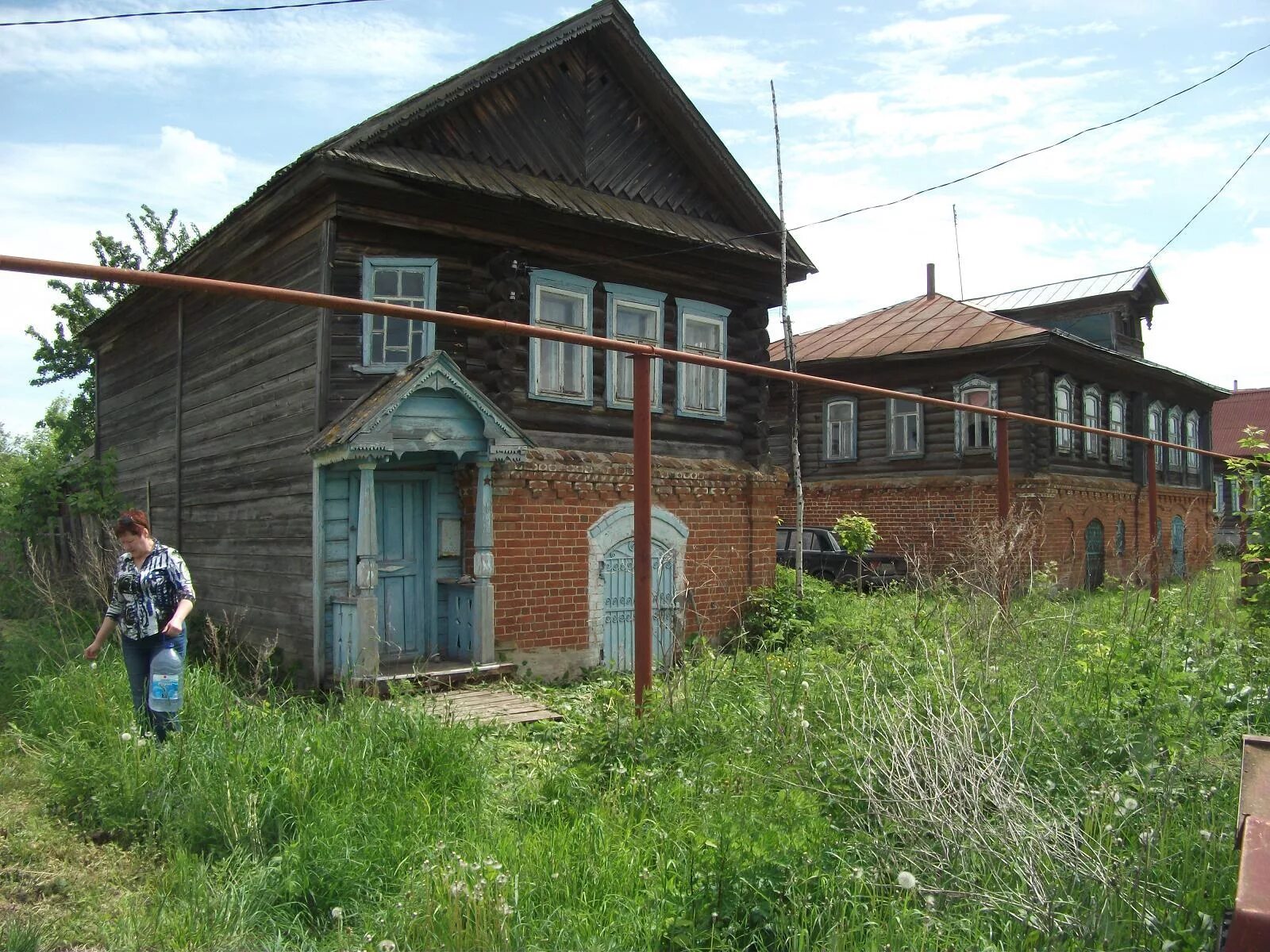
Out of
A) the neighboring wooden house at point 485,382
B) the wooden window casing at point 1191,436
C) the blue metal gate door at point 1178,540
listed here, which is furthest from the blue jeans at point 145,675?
the wooden window casing at point 1191,436

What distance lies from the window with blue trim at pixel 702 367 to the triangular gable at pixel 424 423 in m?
3.22

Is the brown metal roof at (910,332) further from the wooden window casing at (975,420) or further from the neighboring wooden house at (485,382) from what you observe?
the neighboring wooden house at (485,382)

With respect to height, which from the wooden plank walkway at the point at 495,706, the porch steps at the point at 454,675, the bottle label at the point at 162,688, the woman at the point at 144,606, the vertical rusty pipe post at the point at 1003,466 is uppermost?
the vertical rusty pipe post at the point at 1003,466

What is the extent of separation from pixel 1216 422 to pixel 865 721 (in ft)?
162

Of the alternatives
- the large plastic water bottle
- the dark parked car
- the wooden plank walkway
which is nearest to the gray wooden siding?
the wooden plank walkway

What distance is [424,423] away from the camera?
933 centimetres

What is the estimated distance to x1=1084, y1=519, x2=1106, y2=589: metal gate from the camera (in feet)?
67.5

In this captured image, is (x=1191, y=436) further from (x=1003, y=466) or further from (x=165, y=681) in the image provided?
(x=165, y=681)

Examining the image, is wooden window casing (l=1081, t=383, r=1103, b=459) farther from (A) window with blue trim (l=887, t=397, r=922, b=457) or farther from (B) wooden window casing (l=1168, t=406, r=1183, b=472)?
(B) wooden window casing (l=1168, t=406, r=1183, b=472)

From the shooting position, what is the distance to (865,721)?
478cm

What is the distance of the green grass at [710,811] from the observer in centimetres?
375

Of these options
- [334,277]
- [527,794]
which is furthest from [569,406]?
[527,794]

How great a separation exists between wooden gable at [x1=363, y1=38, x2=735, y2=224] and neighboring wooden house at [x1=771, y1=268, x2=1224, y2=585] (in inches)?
333

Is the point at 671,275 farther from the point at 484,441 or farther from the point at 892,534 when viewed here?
the point at 892,534
